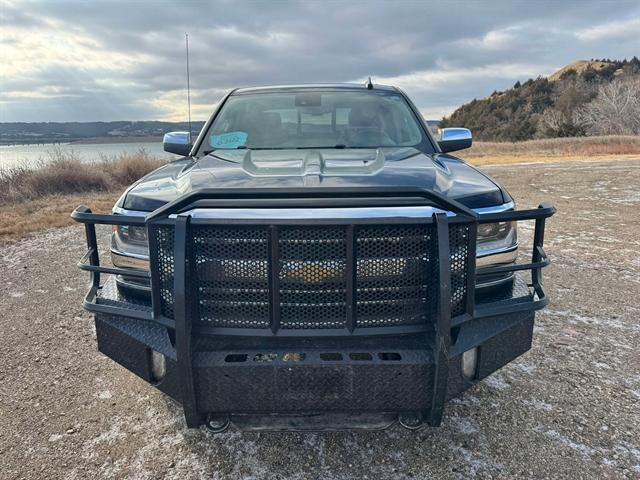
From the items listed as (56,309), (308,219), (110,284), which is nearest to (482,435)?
(308,219)

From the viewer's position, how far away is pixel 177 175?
2701mm

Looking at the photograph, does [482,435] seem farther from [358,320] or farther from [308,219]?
[308,219]

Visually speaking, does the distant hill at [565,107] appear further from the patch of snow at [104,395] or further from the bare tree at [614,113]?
the patch of snow at [104,395]

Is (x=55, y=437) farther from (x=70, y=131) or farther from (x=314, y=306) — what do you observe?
(x=70, y=131)

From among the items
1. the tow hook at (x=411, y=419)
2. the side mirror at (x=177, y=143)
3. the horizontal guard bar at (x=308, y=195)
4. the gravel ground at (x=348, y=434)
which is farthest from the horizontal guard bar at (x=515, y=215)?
the side mirror at (x=177, y=143)

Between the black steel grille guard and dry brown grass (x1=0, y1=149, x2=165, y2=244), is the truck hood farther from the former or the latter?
dry brown grass (x1=0, y1=149, x2=165, y2=244)

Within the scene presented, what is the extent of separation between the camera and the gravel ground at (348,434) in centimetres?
233

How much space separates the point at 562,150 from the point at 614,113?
20934 mm

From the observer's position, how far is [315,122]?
3.56 meters

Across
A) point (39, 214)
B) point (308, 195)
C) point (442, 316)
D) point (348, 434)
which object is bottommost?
point (348, 434)

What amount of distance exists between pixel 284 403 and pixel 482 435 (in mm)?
1205

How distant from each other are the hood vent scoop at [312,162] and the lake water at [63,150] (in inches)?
451

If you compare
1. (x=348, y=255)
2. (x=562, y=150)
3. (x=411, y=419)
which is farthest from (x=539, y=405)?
(x=562, y=150)

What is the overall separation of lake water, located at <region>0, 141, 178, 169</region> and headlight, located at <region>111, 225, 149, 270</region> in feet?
38.4
